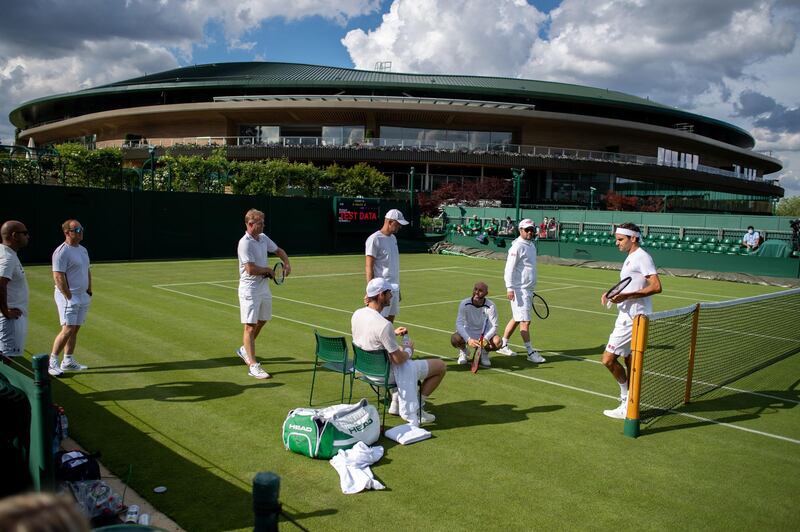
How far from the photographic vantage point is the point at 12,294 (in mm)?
6941

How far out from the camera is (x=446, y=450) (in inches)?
244

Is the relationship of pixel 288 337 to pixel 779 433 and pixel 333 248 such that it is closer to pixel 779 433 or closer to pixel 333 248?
pixel 779 433

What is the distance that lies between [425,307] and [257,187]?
24274 millimetres

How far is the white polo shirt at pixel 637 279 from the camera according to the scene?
729 cm

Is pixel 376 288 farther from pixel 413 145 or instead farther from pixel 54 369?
pixel 413 145

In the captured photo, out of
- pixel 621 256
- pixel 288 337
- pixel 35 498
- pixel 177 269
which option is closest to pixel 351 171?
pixel 621 256

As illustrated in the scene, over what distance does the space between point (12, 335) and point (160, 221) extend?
19818 mm

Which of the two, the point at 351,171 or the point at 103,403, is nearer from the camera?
the point at 103,403

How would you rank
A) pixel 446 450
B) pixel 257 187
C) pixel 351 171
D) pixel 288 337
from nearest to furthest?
pixel 446 450
pixel 288 337
pixel 257 187
pixel 351 171

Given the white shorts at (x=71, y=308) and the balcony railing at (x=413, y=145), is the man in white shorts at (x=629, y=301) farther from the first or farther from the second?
the balcony railing at (x=413, y=145)

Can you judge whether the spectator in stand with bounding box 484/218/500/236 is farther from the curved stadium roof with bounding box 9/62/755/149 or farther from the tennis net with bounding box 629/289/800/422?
the curved stadium roof with bounding box 9/62/755/149

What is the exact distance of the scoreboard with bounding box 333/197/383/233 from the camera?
105 feet

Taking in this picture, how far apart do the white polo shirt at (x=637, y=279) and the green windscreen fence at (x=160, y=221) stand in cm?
2112

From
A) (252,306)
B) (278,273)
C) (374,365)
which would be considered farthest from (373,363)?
(278,273)
